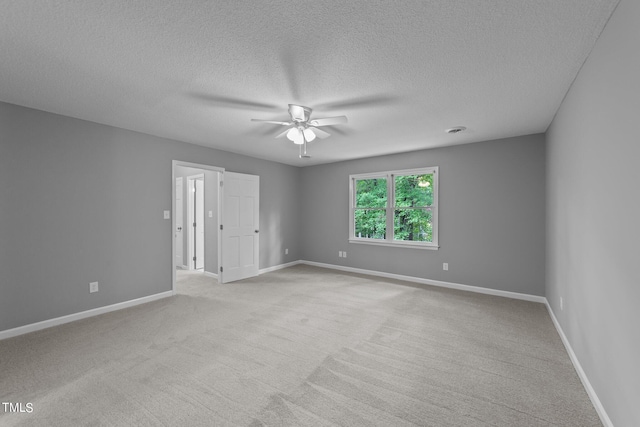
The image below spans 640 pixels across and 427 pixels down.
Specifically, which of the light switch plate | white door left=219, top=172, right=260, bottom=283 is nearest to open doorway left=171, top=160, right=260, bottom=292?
white door left=219, top=172, right=260, bottom=283

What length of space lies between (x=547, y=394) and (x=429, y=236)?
3280 mm

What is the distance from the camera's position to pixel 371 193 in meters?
5.89

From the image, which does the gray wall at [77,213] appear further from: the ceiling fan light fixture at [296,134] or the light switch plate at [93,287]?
the ceiling fan light fixture at [296,134]

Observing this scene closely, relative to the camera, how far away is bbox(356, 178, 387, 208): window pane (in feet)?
18.8

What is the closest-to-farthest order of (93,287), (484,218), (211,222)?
(93,287) < (484,218) < (211,222)

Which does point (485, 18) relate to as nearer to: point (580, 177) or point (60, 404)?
point (580, 177)

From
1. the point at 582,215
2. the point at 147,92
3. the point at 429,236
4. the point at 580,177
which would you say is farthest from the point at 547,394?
the point at 147,92

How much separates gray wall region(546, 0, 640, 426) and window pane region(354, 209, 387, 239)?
3.23 meters

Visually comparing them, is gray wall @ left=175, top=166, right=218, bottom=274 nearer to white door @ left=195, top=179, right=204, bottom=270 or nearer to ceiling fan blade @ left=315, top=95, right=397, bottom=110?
white door @ left=195, top=179, right=204, bottom=270

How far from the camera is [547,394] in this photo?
202 cm

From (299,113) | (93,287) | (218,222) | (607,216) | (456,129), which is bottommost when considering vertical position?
(93,287)

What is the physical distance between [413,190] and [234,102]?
12.2 feet

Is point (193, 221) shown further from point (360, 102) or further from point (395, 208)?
point (360, 102)

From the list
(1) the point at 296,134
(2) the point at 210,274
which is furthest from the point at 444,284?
(2) the point at 210,274
